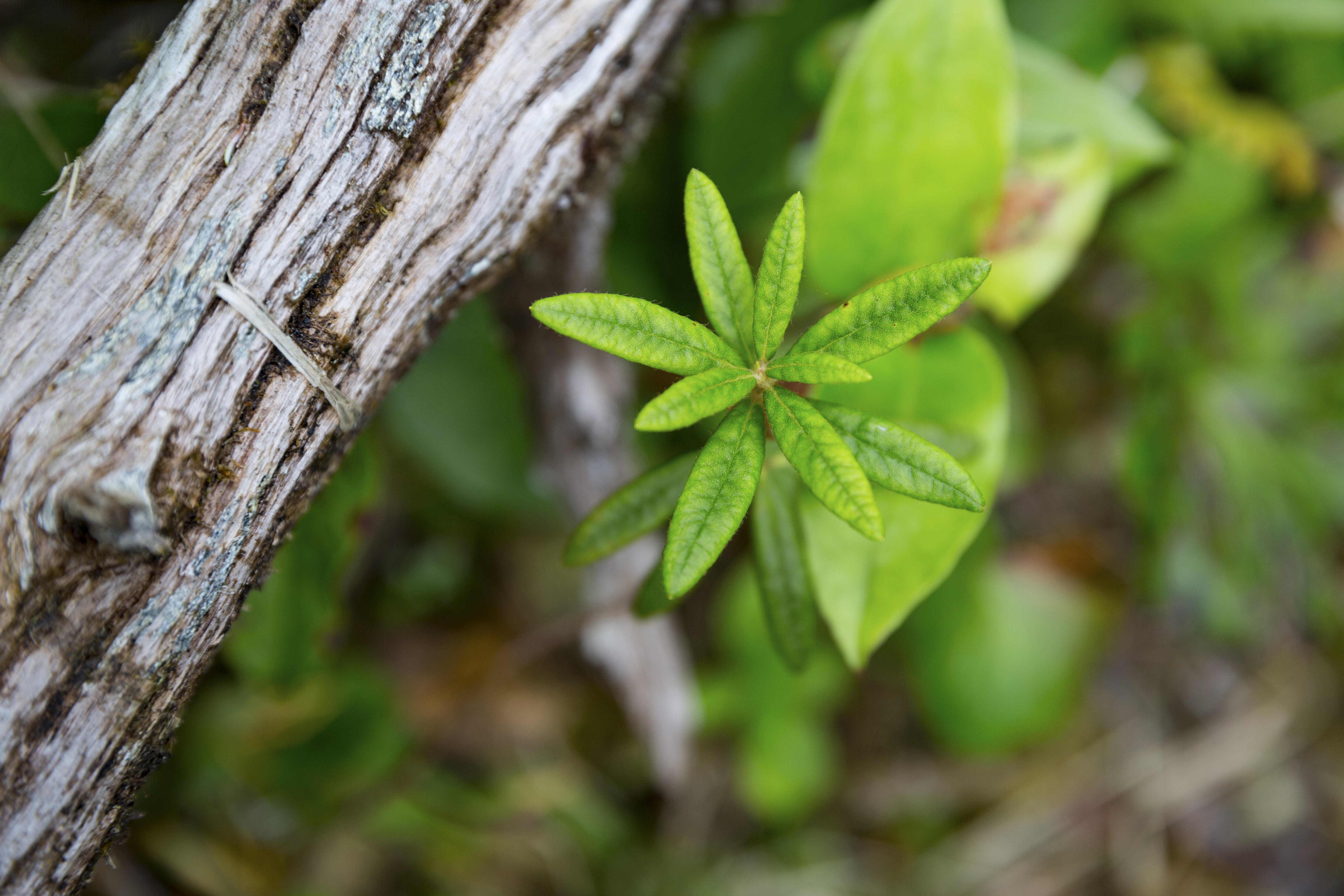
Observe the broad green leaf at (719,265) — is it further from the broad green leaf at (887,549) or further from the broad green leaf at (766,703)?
the broad green leaf at (766,703)

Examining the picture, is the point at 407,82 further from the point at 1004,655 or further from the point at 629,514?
the point at 1004,655

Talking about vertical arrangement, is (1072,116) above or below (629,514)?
above

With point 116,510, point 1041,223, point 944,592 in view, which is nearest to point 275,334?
point 116,510

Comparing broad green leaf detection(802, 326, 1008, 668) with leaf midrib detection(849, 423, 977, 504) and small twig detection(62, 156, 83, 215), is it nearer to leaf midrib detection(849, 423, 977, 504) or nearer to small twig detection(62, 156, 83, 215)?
leaf midrib detection(849, 423, 977, 504)

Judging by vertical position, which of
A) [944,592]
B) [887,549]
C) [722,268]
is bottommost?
[944,592]

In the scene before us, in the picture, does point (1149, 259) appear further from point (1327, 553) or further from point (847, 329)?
point (847, 329)

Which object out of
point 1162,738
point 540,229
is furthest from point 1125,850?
point 540,229

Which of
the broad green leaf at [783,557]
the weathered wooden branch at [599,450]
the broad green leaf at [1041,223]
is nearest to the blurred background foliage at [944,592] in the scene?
the broad green leaf at [1041,223]

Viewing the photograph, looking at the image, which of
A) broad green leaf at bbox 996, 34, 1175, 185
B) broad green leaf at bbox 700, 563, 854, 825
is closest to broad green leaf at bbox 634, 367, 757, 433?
broad green leaf at bbox 996, 34, 1175, 185
